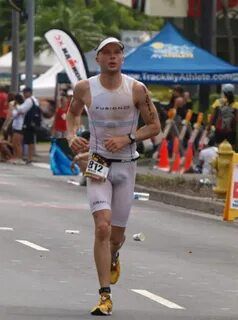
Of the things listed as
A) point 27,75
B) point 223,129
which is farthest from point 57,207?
point 27,75

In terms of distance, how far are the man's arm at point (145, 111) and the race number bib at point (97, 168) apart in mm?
315

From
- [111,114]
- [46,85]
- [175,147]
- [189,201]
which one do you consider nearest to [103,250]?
[111,114]

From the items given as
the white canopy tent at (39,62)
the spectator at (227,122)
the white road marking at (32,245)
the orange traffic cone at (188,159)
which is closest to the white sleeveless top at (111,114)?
the white road marking at (32,245)

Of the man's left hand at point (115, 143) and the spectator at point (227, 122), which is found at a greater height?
the man's left hand at point (115, 143)

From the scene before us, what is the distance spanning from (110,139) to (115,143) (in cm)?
7

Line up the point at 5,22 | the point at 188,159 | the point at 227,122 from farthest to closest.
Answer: the point at 5,22 < the point at 188,159 < the point at 227,122

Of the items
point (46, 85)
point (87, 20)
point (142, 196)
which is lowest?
point (87, 20)

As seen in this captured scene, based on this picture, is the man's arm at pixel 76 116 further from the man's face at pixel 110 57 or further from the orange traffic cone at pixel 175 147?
the orange traffic cone at pixel 175 147

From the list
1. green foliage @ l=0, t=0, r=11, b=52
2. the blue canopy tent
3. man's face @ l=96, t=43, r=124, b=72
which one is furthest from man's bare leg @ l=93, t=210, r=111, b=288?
green foliage @ l=0, t=0, r=11, b=52

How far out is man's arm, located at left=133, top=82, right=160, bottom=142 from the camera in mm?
9969

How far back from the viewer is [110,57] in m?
9.81

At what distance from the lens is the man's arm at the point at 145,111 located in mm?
9969

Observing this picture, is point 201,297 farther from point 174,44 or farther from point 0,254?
point 174,44

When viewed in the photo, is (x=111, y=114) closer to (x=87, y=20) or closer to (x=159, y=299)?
(x=159, y=299)
